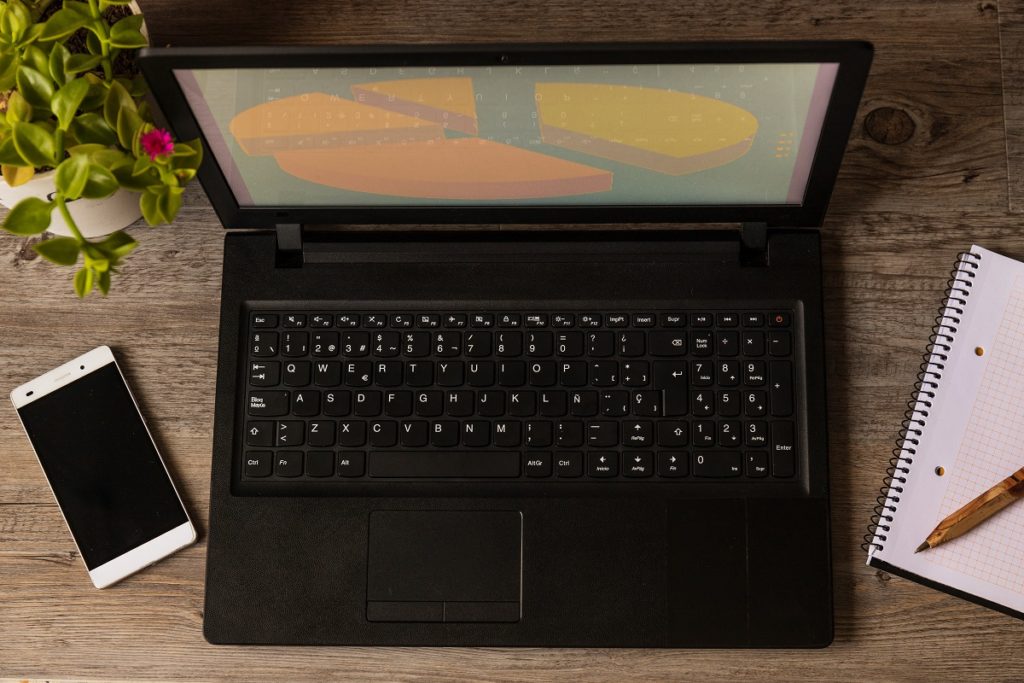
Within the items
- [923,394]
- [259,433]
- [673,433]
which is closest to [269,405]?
[259,433]

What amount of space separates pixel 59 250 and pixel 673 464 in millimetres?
527

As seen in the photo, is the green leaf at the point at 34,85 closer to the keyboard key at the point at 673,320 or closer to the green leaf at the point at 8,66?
the green leaf at the point at 8,66

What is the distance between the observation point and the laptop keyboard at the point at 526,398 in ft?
2.53

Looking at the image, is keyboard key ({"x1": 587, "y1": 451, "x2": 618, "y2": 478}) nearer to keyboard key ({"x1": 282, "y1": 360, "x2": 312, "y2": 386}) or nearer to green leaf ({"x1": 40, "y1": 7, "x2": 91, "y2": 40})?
keyboard key ({"x1": 282, "y1": 360, "x2": 312, "y2": 386})

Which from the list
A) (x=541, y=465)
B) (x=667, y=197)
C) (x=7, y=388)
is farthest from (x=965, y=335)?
(x=7, y=388)

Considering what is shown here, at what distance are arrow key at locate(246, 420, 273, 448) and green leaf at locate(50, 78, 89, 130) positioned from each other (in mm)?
292

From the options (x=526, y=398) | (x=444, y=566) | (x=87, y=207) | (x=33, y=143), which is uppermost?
(x=33, y=143)

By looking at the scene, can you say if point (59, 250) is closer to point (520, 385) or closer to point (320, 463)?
point (320, 463)

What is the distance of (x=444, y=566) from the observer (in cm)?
77

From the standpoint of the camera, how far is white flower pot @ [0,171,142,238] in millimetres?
709

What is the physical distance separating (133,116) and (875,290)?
2.18 ft

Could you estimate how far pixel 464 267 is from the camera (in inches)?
32.1

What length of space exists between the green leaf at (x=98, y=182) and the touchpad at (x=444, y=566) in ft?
1.14

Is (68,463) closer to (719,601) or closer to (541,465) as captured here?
(541,465)
